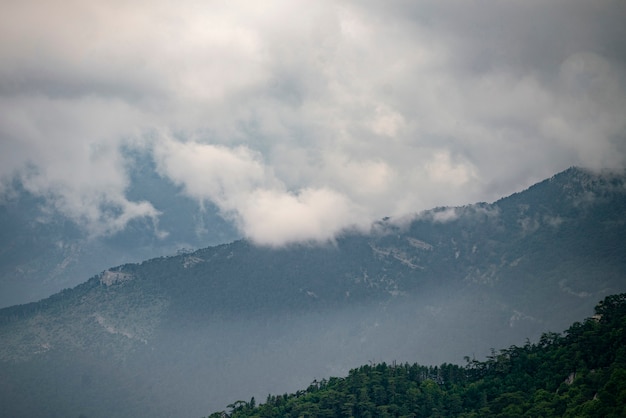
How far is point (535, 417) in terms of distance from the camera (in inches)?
6590

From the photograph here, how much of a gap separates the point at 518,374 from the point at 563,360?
12.3m

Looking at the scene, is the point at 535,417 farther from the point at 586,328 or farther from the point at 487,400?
the point at 586,328

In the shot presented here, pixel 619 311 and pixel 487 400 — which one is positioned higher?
pixel 619 311

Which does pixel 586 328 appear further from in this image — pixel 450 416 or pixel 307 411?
pixel 307 411

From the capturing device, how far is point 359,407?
198875mm

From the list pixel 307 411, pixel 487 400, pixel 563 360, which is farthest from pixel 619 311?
pixel 307 411

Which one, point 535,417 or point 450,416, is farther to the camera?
point 450,416

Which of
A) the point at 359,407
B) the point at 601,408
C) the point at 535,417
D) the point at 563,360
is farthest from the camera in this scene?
the point at 359,407

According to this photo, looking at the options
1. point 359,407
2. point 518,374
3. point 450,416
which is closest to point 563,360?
point 518,374

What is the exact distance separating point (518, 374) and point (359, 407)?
35057 millimetres

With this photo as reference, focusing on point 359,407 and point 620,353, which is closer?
point 620,353

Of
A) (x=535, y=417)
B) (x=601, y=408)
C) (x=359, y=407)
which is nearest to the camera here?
(x=601, y=408)

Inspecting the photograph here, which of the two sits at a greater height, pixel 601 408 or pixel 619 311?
pixel 619 311

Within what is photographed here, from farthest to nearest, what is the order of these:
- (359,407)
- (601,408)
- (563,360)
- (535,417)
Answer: (359,407), (563,360), (535,417), (601,408)
